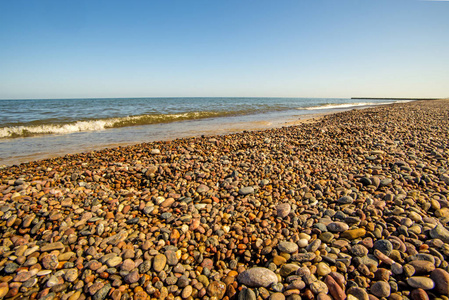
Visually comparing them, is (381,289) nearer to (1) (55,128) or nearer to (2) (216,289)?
(2) (216,289)

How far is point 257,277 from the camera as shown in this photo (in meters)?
2.33

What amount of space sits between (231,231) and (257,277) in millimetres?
867

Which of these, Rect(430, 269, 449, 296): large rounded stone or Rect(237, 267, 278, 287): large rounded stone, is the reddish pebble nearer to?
Rect(237, 267, 278, 287): large rounded stone

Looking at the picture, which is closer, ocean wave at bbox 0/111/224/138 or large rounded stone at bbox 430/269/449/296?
large rounded stone at bbox 430/269/449/296

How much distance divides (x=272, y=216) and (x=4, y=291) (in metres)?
3.33

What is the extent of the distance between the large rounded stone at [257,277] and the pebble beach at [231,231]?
1 centimetres

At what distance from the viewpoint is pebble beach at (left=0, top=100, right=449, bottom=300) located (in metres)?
2.28

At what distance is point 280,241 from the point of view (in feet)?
9.52

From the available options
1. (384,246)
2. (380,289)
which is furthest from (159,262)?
(384,246)

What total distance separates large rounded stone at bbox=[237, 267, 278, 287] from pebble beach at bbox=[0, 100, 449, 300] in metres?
0.01

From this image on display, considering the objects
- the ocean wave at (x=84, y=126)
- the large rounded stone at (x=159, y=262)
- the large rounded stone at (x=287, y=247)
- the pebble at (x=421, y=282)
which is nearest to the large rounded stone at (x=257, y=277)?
the large rounded stone at (x=287, y=247)

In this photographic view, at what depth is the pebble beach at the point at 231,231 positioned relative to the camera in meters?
2.28

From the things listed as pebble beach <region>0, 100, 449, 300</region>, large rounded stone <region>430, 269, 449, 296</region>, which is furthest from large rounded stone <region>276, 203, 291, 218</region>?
large rounded stone <region>430, 269, 449, 296</region>

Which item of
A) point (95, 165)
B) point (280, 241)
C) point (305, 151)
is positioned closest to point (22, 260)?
point (280, 241)
